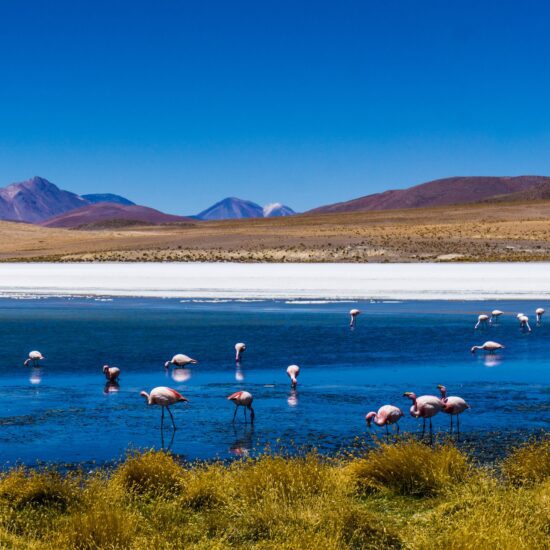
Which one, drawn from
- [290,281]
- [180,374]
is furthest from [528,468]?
[290,281]

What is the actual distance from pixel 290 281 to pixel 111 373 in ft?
94.7

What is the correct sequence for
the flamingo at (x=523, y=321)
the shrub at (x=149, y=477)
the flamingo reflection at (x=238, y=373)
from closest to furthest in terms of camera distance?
the shrub at (x=149, y=477), the flamingo reflection at (x=238, y=373), the flamingo at (x=523, y=321)

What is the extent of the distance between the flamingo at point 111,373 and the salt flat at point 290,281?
2059cm

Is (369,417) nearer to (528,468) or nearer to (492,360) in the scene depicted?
(528,468)

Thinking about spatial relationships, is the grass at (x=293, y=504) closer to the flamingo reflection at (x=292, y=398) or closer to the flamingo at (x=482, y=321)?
the flamingo reflection at (x=292, y=398)

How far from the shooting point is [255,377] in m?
16.4

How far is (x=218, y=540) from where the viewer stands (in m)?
7.46

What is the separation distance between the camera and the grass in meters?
7.20

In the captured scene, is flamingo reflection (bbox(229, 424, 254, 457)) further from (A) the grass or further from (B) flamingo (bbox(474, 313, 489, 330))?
(B) flamingo (bbox(474, 313, 489, 330))

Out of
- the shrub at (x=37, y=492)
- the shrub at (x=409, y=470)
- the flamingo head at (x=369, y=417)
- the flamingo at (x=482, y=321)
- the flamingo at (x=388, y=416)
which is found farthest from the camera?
the flamingo at (x=482, y=321)

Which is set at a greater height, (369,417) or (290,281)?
(290,281)

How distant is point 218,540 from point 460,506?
216 cm

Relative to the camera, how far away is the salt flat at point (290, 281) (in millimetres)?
37875

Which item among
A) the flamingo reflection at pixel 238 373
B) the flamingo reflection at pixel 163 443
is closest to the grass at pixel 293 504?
the flamingo reflection at pixel 163 443
